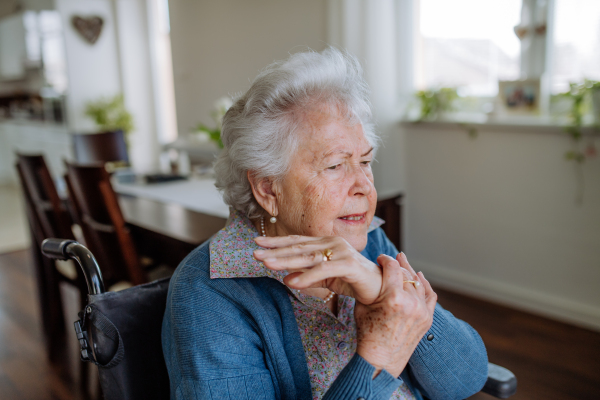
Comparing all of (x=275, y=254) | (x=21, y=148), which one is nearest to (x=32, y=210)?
(x=275, y=254)

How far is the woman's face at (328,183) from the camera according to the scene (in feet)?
3.43

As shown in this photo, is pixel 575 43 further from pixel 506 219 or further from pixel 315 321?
pixel 315 321

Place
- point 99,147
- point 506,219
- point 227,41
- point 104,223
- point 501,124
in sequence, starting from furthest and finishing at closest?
point 227,41 → point 99,147 → point 506,219 → point 501,124 → point 104,223

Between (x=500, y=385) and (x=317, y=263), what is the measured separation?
22.8 inches

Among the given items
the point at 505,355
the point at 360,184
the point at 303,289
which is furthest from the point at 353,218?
the point at 505,355

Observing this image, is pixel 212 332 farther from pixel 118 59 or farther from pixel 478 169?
pixel 118 59

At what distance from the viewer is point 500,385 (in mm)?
1084

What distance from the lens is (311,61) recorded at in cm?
110

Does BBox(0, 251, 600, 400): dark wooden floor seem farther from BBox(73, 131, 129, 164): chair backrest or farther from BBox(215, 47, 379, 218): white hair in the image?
BBox(215, 47, 379, 218): white hair

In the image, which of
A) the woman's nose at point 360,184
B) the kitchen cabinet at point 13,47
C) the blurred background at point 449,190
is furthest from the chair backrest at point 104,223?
the kitchen cabinet at point 13,47

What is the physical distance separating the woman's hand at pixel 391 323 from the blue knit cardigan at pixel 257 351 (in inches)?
0.9

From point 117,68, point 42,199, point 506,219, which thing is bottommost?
point 506,219

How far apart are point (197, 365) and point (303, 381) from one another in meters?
0.23

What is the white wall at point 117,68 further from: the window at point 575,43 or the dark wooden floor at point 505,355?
the window at point 575,43
